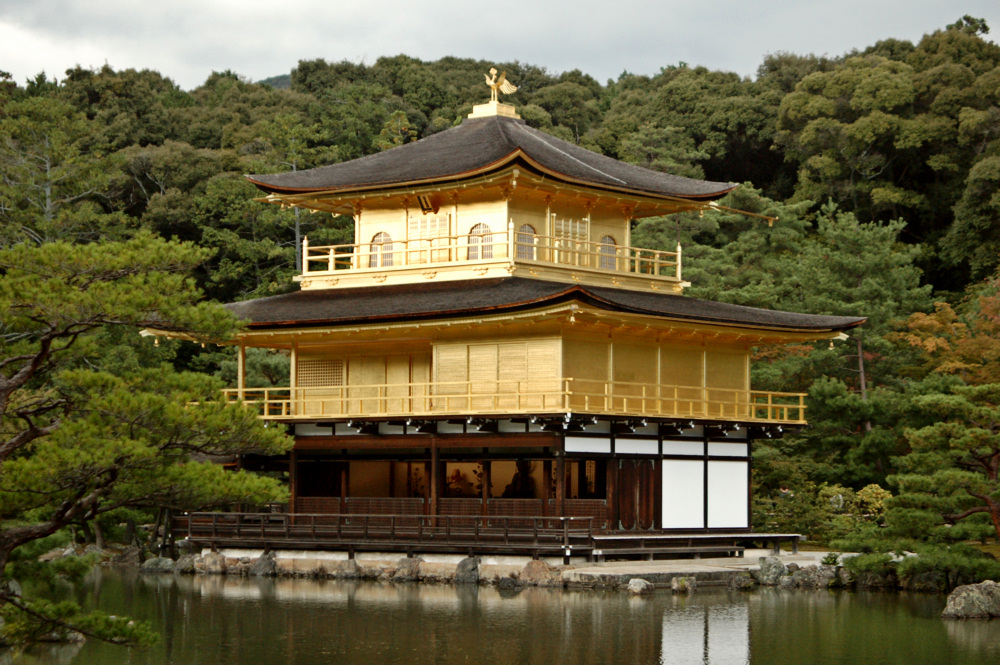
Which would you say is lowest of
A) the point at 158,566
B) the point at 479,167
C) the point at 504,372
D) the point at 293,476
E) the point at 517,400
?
the point at 158,566

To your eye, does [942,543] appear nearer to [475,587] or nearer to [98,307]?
[475,587]

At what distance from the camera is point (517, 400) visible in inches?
1121

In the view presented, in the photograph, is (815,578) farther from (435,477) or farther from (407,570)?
(435,477)

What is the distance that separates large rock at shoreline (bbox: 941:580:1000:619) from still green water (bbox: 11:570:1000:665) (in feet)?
1.17

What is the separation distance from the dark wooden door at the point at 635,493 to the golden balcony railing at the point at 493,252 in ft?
17.0

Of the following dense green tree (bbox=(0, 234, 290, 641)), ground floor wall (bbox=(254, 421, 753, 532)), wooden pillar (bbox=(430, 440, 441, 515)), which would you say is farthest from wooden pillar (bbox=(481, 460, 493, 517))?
dense green tree (bbox=(0, 234, 290, 641))

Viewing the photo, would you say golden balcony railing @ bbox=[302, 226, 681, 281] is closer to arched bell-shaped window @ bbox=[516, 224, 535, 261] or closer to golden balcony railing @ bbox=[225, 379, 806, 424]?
arched bell-shaped window @ bbox=[516, 224, 535, 261]

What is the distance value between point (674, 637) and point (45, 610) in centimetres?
944

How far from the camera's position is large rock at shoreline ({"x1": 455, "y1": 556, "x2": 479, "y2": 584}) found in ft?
89.0

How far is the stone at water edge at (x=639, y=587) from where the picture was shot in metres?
24.6

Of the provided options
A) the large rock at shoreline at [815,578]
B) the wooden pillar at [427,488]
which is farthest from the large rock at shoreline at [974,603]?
the wooden pillar at [427,488]

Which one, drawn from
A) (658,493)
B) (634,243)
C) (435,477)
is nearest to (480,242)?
(435,477)

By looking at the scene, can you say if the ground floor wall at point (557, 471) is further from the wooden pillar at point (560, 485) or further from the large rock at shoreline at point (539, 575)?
the large rock at shoreline at point (539, 575)

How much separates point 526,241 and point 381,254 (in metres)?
3.82
